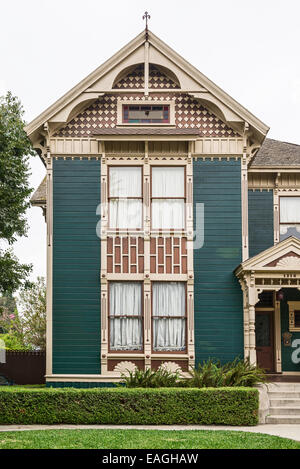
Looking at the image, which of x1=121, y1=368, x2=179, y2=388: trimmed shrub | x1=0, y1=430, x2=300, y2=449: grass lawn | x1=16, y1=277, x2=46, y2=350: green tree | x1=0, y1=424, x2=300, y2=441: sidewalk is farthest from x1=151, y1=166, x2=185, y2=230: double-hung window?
x1=16, y1=277, x2=46, y2=350: green tree

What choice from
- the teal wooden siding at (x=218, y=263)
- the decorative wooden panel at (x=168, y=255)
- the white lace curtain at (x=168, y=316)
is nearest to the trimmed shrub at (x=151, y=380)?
the white lace curtain at (x=168, y=316)

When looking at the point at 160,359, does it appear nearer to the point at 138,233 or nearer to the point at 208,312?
the point at 208,312

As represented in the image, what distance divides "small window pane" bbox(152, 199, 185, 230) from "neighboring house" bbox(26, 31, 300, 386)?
30 millimetres

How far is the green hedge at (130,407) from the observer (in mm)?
15633

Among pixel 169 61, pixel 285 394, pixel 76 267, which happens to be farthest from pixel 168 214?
pixel 285 394

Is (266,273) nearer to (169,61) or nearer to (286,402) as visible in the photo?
(286,402)

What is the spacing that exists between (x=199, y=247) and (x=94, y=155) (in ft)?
13.8

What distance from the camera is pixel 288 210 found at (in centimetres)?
2178

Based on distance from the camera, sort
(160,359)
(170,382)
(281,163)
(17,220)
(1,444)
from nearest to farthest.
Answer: (1,444), (170,382), (160,359), (281,163), (17,220)

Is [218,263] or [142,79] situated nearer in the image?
[218,263]

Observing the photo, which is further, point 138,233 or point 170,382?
point 138,233

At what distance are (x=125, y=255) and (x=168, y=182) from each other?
2.57 m

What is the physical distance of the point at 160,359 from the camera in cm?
1916
